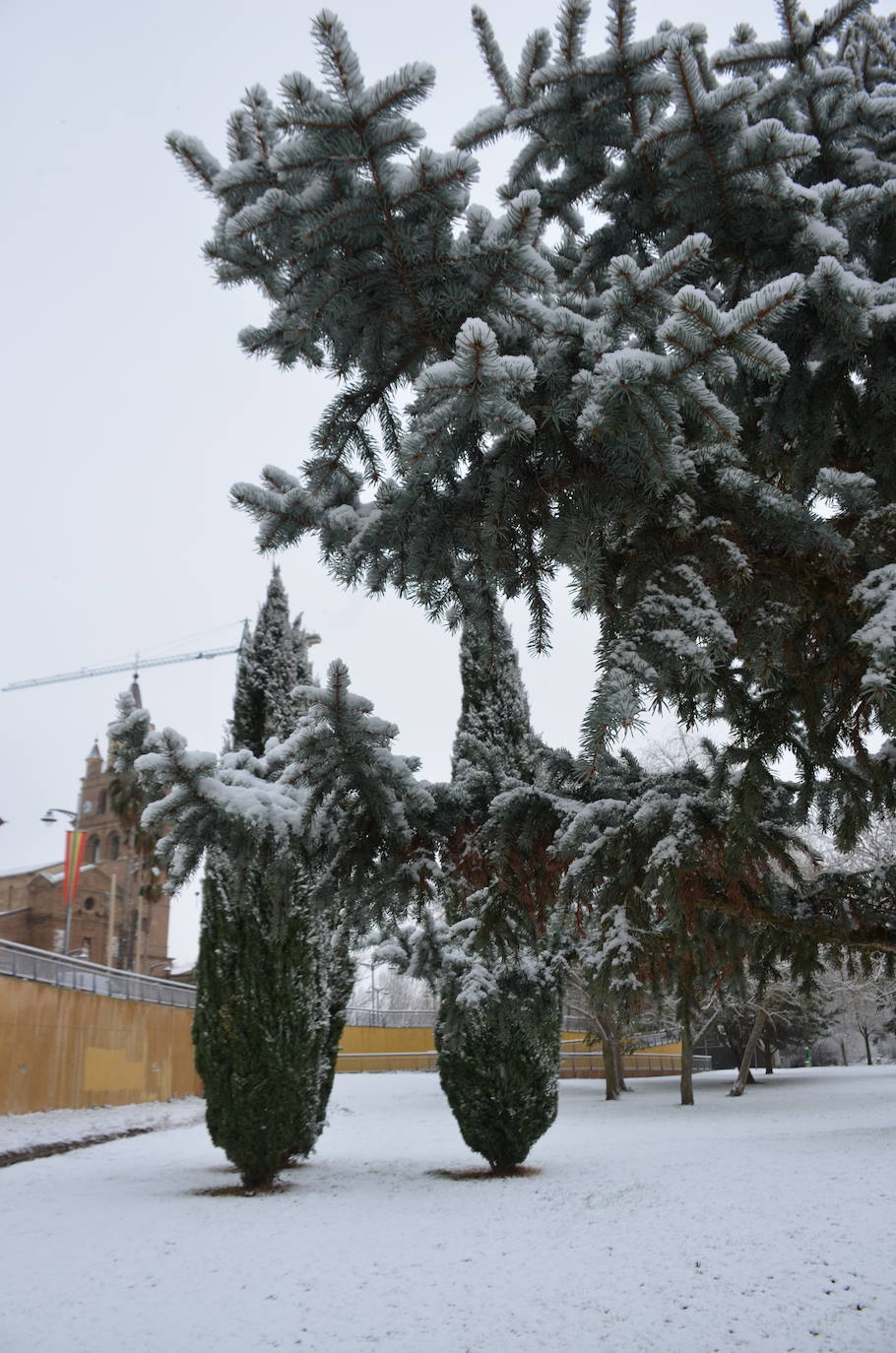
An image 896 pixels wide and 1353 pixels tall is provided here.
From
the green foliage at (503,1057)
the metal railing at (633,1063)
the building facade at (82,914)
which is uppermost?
the building facade at (82,914)

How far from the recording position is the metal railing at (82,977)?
47.8 ft

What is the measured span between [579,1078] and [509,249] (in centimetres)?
3342

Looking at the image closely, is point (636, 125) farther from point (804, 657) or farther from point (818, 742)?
point (818, 742)

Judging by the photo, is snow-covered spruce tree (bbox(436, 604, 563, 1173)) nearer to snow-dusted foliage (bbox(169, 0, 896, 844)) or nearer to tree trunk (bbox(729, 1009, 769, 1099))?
snow-dusted foliage (bbox(169, 0, 896, 844))

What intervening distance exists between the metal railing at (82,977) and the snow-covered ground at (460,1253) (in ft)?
11.5

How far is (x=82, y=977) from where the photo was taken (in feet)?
55.6

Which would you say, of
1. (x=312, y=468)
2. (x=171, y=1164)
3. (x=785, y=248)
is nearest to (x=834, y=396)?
(x=785, y=248)

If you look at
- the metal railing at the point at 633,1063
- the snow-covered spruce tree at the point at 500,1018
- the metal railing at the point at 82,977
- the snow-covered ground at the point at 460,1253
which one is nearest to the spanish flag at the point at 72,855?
the metal railing at the point at 82,977

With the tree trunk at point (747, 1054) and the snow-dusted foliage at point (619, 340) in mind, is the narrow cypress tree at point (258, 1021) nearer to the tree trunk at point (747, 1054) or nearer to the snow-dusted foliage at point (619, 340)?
the snow-dusted foliage at point (619, 340)

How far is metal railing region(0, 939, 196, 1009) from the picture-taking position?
1458cm

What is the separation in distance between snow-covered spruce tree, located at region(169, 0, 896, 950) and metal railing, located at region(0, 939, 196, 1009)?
1320 centimetres

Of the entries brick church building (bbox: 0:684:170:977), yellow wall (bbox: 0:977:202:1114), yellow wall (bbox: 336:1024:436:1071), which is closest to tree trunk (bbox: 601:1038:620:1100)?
yellow wall (bbox: 336:1024:436:1071)

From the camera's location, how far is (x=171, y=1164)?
36.5 feet

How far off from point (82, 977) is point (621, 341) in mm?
17253
